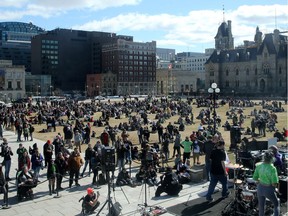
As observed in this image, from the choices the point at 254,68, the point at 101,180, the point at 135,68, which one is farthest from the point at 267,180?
the point at 135,68

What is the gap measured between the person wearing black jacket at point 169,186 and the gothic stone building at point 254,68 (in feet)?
290

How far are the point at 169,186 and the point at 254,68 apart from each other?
104299 millimetres

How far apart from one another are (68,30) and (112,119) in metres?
121

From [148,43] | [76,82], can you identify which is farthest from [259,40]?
[76,82]

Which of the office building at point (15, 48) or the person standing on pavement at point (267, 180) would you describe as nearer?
the person standing on pavement at point (267, 180)

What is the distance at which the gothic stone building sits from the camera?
10544 centimetres

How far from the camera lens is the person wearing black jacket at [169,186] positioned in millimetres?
13734

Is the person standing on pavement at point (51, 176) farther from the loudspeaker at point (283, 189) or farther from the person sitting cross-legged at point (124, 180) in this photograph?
the loudspeaker at point (283, 189)

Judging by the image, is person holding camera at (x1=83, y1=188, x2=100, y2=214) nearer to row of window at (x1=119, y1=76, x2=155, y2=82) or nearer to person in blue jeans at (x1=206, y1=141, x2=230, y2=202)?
person in blue jeans at (x1=206, y1=141, x2=230, y2=202)

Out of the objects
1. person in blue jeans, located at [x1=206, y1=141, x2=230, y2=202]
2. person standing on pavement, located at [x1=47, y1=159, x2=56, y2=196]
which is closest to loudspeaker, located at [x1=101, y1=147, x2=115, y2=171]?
person standing on pavement, located at [x1=47, y1=159, x2=56, y2=196]

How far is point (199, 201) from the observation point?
42.1ft

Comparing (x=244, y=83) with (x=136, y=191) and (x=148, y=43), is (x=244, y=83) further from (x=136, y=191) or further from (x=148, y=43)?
(x=136, y=191)

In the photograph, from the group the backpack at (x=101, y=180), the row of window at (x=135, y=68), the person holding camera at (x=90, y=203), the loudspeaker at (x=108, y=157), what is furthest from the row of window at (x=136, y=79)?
the person holding camera at (x=90, y=203)

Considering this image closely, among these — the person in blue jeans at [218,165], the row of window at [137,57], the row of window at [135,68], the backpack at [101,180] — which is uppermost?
the row of window at [137,57]
